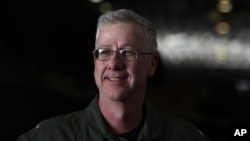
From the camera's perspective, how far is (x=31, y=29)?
224 centimetres

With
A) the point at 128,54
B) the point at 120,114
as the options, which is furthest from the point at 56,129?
the point at 128,54

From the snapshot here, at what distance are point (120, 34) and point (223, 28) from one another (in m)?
1.14

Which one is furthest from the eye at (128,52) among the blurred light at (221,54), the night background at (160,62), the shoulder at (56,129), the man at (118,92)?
the blurred light at (221,54)

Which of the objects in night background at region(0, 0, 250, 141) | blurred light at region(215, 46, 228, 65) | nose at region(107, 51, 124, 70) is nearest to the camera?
nose at region(107, 51, 124, 70)

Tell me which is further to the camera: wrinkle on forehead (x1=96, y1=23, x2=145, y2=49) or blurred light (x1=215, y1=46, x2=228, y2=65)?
blurred light (x1=215, y1=46, x2=228, y2=65)

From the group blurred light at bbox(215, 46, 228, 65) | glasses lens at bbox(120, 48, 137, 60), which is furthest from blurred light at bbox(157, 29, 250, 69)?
glasses lens at bbox(120, 48, 137, 60)

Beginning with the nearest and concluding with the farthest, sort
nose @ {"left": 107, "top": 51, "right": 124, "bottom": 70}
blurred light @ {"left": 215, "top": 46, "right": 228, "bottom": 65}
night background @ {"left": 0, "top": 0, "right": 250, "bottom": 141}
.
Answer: nose @ {"left": 107, "top": 51, "right": 124, "bottom": 70} < night background @ {"left": 0, "top": 0, "right": 250, "bottom": 141} < blurred light @ {"left": 215, "top": 46, "right": 228, "bottom": 65}

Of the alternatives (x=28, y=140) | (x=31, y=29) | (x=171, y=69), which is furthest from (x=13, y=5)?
(x=28, y=140)

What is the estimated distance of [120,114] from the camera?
1.39m

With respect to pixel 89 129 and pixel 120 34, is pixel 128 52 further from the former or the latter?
pixel 89 129

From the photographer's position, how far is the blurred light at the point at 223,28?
2.35 m

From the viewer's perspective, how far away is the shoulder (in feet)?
4.65

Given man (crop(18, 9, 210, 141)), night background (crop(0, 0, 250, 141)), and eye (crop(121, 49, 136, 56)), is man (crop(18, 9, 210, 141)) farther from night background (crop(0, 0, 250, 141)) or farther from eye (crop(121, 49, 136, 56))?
night background (crop(0, 0, 250, 141))

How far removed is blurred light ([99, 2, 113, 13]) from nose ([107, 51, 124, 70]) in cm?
100
